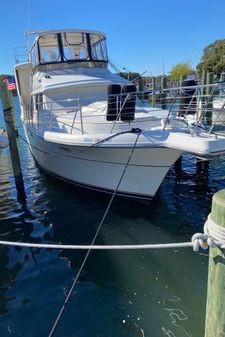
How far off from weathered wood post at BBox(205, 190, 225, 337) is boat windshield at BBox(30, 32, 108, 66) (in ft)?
27.9

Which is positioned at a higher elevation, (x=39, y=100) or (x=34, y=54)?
(x=34, y=54)

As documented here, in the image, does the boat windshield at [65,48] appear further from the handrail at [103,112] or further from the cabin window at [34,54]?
the handrail at [103,112]

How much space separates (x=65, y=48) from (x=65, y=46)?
0.06m

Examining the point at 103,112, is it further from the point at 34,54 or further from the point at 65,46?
the point at 34,54

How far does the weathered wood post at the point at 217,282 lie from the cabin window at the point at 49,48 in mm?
8561

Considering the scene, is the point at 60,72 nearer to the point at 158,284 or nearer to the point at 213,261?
the point at 158,284

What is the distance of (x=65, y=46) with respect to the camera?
378 inches

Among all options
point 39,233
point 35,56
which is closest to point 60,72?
point 35,56

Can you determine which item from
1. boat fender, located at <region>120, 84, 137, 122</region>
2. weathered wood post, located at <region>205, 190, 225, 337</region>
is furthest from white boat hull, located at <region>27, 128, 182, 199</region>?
weathered wood post, located at <region>205, 190, 225, 337</region>

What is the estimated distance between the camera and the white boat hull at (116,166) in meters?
6.34

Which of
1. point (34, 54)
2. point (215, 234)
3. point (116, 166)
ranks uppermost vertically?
point (34, 54)

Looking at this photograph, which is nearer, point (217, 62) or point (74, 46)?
point (74, 46)

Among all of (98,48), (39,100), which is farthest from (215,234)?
(98,48)

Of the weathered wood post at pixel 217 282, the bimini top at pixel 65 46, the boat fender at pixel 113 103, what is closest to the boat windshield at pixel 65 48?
the bimini top at pixel 65 46
